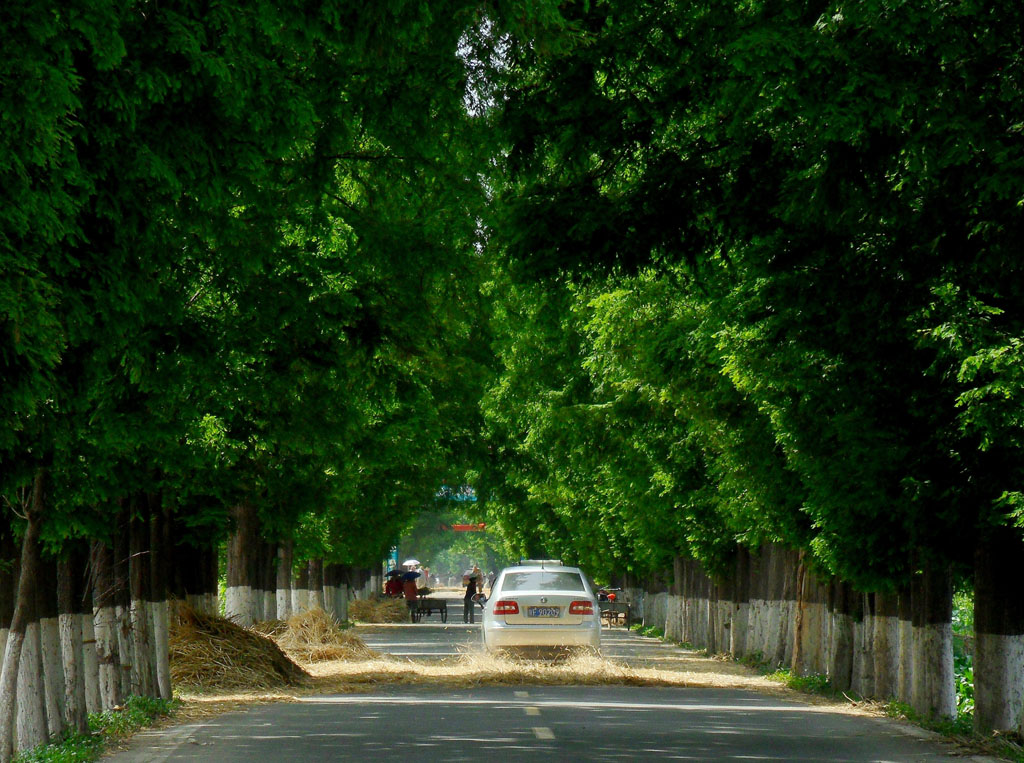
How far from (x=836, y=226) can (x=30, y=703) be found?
797cm

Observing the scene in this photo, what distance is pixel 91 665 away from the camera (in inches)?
→ 683

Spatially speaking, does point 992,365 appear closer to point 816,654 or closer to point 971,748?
point 971,748

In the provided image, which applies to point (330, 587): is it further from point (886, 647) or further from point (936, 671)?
point (936, 671)

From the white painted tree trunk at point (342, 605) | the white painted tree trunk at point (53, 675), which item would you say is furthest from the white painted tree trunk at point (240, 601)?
the white painted tree trunk at point (342, 605)

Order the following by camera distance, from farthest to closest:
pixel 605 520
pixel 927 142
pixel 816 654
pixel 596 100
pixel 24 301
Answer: pixel 605 520, pixel 816 654, pixel 596 100, pixel 927 142, pixel 24 301

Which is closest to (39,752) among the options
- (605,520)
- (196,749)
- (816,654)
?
(196,749)

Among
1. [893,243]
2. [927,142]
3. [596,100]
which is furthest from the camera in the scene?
[893,243]

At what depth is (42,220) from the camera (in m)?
7.57

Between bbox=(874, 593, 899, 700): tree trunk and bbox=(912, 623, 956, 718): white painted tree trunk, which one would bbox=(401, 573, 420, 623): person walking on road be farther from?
bbox=(912, 623, 956, 718): white painted tree trunk

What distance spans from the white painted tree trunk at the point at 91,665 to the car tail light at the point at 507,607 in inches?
341

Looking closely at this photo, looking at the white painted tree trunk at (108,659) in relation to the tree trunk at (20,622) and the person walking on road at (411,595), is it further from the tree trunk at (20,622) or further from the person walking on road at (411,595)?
the person walking on road at (411,595)

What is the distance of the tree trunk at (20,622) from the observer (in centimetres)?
1355

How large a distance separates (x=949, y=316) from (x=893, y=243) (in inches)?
39.0

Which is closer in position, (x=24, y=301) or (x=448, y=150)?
(x=24, y=301)
